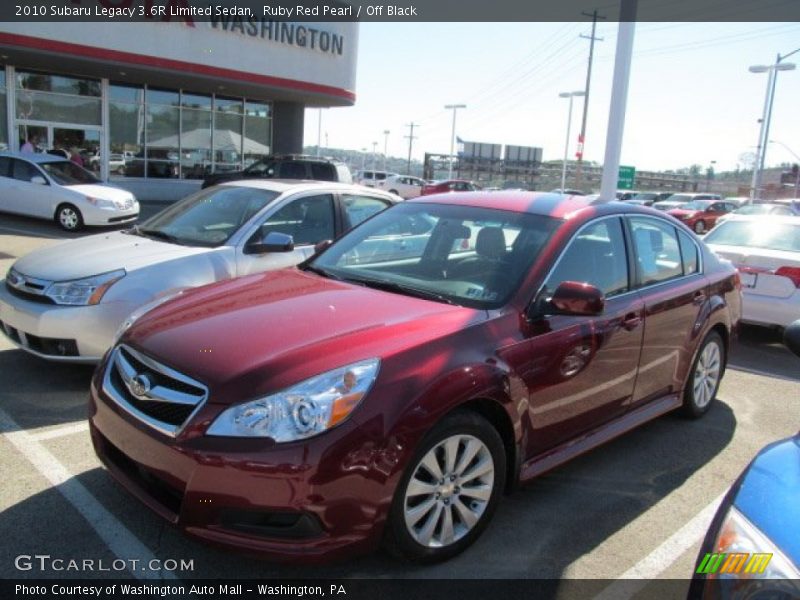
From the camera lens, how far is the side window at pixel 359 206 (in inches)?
249

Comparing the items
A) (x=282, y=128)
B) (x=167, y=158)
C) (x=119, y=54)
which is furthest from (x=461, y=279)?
(x=282, y=128)

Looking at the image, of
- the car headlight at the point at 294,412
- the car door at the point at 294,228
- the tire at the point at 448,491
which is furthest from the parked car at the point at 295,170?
the car headlight at the point at 294,412

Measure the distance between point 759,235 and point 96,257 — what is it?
741cm

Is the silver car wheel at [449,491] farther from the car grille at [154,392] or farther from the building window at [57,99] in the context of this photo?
the building window at [57,99]

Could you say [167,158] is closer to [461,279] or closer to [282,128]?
[282,128]

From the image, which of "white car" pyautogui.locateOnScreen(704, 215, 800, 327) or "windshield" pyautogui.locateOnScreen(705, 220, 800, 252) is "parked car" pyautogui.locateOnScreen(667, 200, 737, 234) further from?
"white car" pyautogui.locateOnScreen(704, 215, 800, 327)

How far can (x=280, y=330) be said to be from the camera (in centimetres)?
296

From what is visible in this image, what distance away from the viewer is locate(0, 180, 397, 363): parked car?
185 inches

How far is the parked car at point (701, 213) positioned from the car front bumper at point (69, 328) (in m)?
25.9

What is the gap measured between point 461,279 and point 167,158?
68.9 ft

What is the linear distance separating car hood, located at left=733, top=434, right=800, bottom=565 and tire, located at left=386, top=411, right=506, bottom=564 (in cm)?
114

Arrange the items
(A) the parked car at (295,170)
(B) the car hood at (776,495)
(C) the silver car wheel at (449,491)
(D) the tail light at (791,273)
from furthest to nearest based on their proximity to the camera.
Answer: (A) the parked car at (295,170)
(D) the tail light at (791,273)
(C) the silver car wheel at (449,491)
(B) the car hood at (776,495)

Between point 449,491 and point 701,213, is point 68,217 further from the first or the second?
point 701,213

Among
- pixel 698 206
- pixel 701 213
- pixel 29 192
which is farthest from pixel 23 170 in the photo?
pixel 698 206
